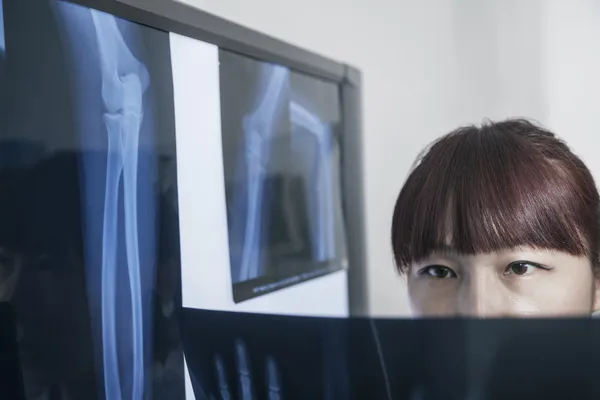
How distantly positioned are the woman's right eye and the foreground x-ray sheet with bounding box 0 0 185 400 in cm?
26

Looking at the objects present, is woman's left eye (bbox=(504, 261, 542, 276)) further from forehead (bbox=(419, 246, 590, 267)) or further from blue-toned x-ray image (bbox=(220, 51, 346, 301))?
blue-toned x-ray image (bbox=(220, 51, 346, 301))

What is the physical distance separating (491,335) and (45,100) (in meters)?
0.38

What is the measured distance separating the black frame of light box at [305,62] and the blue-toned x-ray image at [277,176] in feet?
0.06

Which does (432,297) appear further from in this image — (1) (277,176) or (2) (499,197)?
(1) (277,176)

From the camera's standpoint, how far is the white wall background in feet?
4.20

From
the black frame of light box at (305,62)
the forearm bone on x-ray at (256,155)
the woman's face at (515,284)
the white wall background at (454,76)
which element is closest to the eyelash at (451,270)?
the woman's face at (515,284)

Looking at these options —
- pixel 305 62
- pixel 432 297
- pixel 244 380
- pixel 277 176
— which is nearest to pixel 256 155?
pixel 277 176

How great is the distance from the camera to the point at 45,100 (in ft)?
1.73

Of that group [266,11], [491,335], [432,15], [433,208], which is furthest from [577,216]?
[432,15]

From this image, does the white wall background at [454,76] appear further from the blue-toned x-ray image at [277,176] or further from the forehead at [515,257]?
the forehead at [515,257]

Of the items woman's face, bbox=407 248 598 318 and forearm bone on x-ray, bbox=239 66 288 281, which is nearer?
woman's face, bbox=407 248 598 318

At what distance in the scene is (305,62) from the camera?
0.91 metres

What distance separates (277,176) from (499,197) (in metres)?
0.32

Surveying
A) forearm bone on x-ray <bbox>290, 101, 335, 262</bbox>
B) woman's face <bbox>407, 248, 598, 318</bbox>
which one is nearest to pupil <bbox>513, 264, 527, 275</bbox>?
woman's face <bbox>407, 248, 598, 318</bbox>
